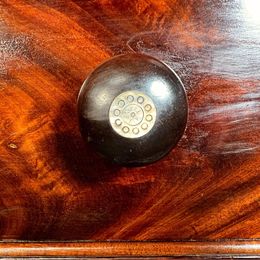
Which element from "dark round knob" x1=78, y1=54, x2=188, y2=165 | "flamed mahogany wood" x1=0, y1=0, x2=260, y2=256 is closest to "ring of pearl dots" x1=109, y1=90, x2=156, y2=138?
"dark round knob" x1=78, y1=54, x2=188, y2=165

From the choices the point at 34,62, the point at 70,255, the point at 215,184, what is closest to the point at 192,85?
the point at 215,184

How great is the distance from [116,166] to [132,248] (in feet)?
0.58

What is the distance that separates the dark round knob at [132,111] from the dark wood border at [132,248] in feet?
0.75

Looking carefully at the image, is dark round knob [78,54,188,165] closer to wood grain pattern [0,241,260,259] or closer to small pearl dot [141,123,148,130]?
small pearl dot [141,123,148,130]

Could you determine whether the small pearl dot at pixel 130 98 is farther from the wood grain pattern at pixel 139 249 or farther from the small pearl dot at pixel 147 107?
the wood grain pattern at pixel 139 249

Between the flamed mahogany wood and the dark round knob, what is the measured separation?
0.45 feet

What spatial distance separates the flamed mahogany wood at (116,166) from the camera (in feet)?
3.86

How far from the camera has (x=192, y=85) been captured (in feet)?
3.89

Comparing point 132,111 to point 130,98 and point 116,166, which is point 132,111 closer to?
point 130,98

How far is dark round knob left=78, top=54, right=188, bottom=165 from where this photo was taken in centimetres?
103

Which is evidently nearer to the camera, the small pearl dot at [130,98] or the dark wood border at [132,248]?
the small pearl dot at [130,98]

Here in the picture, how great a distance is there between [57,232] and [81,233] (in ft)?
0.17

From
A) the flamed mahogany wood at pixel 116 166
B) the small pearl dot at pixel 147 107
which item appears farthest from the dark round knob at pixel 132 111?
the flamed mahogany wood at pixel 116 166

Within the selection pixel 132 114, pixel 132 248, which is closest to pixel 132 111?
pixel 132 114
